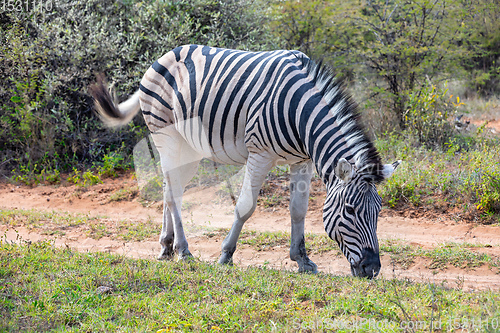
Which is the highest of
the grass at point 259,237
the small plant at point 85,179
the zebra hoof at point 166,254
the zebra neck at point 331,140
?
the zebra neck at point 331,140

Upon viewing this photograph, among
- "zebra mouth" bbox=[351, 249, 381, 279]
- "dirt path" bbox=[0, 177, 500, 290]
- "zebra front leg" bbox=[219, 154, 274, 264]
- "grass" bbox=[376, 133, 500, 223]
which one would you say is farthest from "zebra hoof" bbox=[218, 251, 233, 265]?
"grass" bbox=[376, 133, 500, 223]

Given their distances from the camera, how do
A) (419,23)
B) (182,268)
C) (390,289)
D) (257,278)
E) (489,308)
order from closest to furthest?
(489,308), (390,289), (257,278), (182,268), (419,23)

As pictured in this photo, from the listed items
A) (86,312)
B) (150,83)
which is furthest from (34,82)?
(86,312)

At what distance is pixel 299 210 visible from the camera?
4.80m

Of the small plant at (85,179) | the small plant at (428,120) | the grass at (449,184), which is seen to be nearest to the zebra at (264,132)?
the grass at (449,184)

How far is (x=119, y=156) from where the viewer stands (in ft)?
31.2

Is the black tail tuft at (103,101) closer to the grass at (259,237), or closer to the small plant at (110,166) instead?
the grass at (259,237)

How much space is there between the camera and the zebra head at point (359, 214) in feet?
12.2

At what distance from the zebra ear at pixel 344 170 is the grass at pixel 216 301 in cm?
87

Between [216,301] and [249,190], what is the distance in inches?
58.9

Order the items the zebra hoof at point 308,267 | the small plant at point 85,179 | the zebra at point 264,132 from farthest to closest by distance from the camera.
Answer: the small plant at point 85,179
the zebra hoof at point 308,267
the zebra at point 264,132

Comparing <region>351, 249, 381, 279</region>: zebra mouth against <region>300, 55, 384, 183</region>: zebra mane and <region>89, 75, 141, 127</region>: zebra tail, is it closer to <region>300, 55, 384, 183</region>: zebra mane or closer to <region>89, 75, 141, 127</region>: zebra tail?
<region>300, 55, 384, 183</region>: zebra mane

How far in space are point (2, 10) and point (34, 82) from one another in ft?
6.09

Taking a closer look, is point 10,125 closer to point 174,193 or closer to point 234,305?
point 174,193
